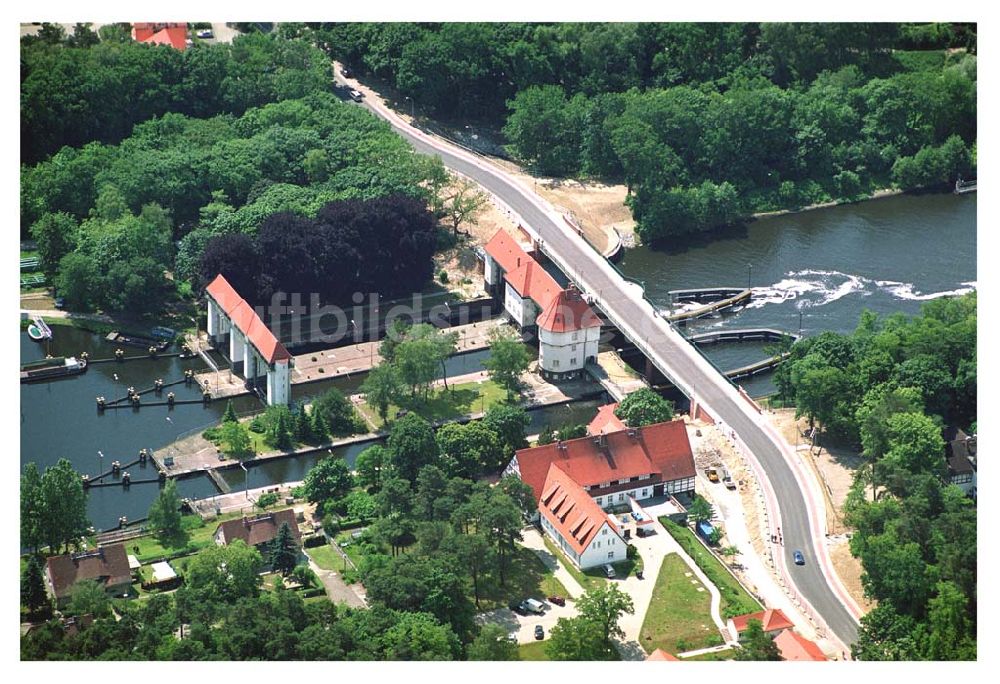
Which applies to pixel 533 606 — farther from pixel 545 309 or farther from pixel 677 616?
pixel 545 309

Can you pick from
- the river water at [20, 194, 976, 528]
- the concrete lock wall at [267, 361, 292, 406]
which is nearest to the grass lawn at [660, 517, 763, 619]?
the river water at [20, 194, 976, 528]

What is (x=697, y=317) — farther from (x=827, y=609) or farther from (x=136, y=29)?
(x=136, y=29)

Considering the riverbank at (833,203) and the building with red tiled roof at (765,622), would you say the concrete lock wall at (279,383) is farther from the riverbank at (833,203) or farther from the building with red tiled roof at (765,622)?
the riverbank at (833,203)

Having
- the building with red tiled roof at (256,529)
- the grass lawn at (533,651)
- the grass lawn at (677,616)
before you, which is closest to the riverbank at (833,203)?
the grass lawn at (677,616)

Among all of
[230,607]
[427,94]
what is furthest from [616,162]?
[230,607]

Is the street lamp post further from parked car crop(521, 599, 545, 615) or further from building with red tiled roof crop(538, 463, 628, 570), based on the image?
parked car crop(521, 599, 545, 615)

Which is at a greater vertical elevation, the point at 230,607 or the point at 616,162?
the point at 616,162
